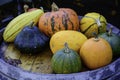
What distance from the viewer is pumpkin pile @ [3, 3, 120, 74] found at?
1538mm

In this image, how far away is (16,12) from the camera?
147 inches

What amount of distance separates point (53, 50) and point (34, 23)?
30 centimetres

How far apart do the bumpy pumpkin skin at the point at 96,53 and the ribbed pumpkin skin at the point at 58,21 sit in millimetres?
255

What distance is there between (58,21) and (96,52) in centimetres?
37

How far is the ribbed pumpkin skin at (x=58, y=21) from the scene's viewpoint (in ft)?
5.88

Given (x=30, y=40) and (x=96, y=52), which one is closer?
(x=96, y=52)

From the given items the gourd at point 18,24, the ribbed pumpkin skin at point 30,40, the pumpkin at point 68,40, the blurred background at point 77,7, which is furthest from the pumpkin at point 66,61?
the blurred background at point 77,7

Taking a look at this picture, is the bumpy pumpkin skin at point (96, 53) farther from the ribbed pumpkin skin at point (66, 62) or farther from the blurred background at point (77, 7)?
the blurred background at point (77, 7)

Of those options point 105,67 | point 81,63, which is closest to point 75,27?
point 81,63

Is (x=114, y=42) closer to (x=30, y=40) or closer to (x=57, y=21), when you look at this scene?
(x=57, y=21)

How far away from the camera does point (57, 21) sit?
1.79m

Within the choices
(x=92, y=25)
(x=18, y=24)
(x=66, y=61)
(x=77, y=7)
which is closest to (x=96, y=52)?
(x=66, y=61)

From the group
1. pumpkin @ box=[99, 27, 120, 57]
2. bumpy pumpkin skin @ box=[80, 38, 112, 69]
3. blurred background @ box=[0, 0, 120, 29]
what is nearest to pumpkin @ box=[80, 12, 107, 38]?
pumpkin @ box=[99, 27, 120, 57]

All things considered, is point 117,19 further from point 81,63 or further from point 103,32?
point 81,63
